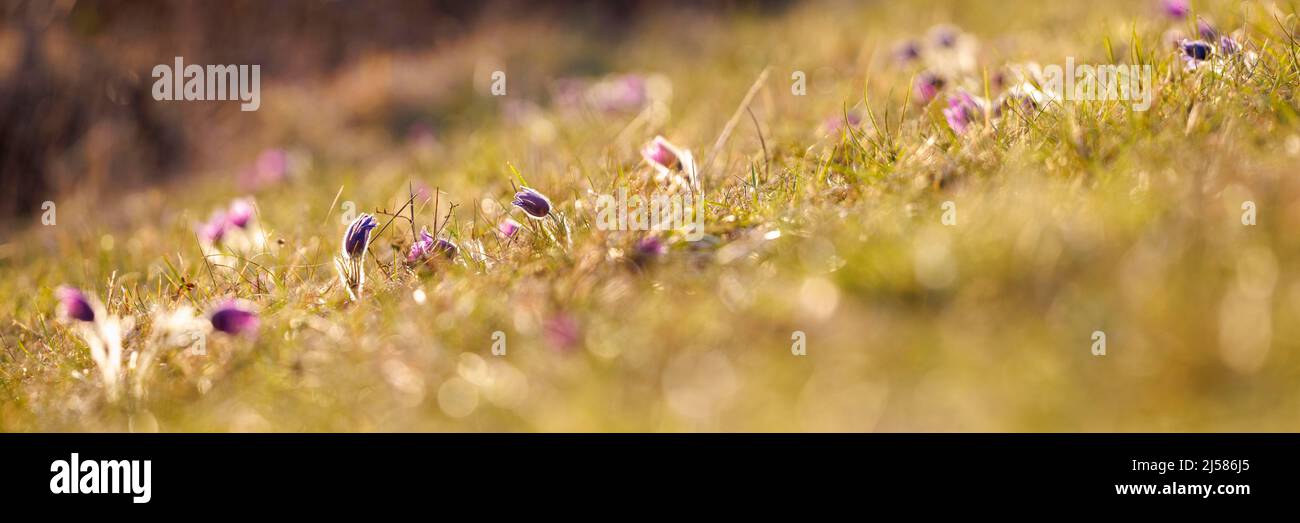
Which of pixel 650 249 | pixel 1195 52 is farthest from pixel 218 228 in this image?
pixel 1195 52

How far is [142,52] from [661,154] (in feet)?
24.1

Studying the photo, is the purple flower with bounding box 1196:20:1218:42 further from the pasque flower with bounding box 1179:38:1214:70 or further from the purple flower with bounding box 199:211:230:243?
the purple flower with bounding box 199:211:230:243

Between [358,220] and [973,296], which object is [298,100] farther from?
[973,296]

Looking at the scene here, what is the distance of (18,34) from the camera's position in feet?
25.5

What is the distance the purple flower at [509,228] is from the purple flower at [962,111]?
3.62 ft

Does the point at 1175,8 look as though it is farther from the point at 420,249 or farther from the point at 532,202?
the point at 420,249

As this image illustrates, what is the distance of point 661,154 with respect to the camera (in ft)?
9.01

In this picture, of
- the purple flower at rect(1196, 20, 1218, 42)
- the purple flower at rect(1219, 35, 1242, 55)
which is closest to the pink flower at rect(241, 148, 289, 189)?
the purple flower at rect(1196, 20, 1218, 42)

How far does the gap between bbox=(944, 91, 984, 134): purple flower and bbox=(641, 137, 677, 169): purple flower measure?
0.71m

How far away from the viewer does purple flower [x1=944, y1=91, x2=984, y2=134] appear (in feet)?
8.49

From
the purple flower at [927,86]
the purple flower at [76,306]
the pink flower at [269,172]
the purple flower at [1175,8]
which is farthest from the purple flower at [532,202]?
the pink flower at [269,172]

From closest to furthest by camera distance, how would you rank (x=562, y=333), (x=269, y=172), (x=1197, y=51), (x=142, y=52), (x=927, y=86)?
(x=562, y=333) < (x=1197, y=51) < (x=927, y=86) < (x=269, y=172) < (x=142, y=52)

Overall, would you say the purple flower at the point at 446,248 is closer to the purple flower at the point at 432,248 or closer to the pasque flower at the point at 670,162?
the purple flower at the point at 432,248

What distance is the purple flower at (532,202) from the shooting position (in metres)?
2.35
